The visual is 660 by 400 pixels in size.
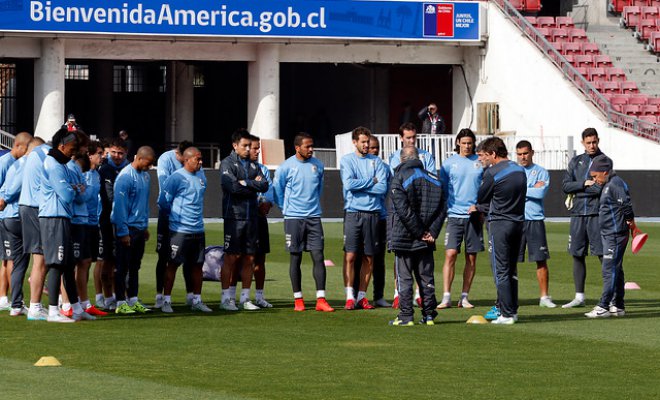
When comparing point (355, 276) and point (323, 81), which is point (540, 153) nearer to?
point (323, 81)

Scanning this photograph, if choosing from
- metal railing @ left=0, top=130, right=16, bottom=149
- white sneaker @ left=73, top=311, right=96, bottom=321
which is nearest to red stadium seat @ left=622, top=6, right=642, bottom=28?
metal railing @ left=0, top=130, right=16, bottom=149

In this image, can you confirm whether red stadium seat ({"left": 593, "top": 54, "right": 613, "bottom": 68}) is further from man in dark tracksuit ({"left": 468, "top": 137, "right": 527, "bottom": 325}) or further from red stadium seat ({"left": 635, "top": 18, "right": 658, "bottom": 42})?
man in dark tracksuit ({"left": 468, "top": 137, "right": 527, "bottom": 325})

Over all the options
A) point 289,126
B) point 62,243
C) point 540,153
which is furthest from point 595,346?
point 289,126

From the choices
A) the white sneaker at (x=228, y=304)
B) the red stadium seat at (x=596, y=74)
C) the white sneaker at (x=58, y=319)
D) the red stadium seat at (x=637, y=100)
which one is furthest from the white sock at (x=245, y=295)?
the red stadium seat at (x=596, y=74)

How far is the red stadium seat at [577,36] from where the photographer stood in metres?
42.2

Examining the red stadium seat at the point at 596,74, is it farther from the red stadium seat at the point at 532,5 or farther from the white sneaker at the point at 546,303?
the white sneaker at the point at 546,303

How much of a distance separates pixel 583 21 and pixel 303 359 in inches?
1360

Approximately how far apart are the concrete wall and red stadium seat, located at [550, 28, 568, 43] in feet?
5.60

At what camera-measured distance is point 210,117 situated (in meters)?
51.8

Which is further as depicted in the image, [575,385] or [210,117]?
[210,117]

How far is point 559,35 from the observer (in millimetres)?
41906

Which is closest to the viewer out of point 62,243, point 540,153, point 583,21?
point 62,243

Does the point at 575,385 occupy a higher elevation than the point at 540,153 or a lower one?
lower

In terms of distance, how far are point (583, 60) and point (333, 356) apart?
30618 millimetres
